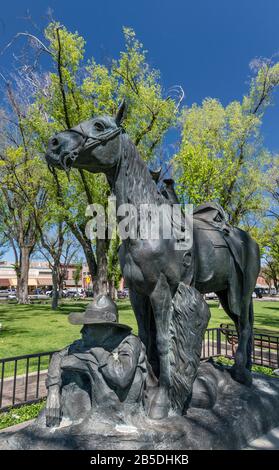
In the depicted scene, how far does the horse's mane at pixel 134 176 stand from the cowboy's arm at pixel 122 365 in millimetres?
1320

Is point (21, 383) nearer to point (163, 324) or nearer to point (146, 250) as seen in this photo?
point (163, 324)

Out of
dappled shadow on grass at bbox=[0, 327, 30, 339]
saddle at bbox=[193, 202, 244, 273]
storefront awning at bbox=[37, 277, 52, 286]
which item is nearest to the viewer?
saddle at bbox=[193, 202, 244, 273]

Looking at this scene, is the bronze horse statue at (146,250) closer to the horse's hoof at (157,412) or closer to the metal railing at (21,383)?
the horse's hoof at (157,412)

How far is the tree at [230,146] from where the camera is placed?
56.7 feet

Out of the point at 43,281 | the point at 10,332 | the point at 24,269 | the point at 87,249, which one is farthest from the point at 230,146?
the point at 43,281

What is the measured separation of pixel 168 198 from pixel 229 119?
58.0ft

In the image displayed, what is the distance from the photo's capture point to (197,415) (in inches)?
116

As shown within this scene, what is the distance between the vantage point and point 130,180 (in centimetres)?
299

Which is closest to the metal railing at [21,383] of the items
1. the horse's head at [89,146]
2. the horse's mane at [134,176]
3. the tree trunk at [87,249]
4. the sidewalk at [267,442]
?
the sidewalk at [267,442]

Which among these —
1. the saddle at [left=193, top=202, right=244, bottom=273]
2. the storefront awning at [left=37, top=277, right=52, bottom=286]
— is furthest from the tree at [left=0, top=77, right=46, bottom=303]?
the storefront awning at [left=37, top=277, right=52, bottom=286]

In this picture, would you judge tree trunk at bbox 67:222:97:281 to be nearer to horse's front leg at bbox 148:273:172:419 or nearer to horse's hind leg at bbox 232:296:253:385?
horse's hind leg at bbox 232:296:253:385

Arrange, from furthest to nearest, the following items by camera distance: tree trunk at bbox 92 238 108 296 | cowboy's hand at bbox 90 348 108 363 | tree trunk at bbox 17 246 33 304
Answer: tree trunk at bbox 17 246 33 304, tree trunk at bbox 92 238 108 296, cowboy's hand at bbox 90 348 108 363

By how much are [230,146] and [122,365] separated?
723 inches

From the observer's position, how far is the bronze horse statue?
2.76m
